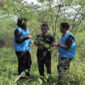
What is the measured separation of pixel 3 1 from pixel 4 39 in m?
18.5

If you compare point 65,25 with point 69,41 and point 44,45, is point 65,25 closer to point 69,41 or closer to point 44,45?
point 69,41

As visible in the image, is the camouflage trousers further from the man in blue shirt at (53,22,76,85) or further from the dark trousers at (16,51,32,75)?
the dark trousers at (16,51,32,75)

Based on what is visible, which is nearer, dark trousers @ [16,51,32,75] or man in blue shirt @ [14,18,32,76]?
man in blue shirt @ [14,18,32,76]

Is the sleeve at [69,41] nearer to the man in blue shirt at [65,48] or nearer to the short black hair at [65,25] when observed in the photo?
the man in blue shirt at [65,48]

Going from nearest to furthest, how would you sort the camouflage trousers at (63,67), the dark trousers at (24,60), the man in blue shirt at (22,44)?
the camouflage trousers at (63,67) < the man in blue shirt at (22,44) < the dark trousers at (24,60)

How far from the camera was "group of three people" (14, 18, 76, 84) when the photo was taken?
18.0ft

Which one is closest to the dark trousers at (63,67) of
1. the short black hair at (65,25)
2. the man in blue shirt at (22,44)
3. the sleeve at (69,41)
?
the sleeve at (69,41)

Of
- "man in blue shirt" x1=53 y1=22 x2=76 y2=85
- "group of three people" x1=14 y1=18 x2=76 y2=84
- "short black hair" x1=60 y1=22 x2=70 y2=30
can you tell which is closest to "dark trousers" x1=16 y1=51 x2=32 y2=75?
"group of three people" x1=14 y1=18 x2=76 y2=84

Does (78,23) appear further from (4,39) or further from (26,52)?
(4,39)

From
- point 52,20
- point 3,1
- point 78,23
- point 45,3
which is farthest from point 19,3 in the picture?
point 78,23

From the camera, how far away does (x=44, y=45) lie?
5391 millimetres

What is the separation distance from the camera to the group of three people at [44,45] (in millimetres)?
5473

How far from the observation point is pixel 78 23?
6.88 m

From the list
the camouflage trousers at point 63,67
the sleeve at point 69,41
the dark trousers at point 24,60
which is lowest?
the dark trousers at point 24,60
